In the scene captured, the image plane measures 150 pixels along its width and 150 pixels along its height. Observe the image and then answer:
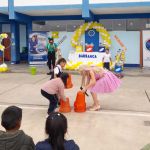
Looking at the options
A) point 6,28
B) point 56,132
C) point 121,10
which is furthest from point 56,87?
point 6,28

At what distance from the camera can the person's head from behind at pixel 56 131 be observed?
9.27ft

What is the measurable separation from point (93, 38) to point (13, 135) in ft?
57.1

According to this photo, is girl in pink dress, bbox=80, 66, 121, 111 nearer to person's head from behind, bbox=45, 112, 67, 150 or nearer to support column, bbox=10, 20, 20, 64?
person's head from behind, bbox=45, 112, 67, 150

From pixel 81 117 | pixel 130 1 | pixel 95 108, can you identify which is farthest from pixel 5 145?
pixel 130 1

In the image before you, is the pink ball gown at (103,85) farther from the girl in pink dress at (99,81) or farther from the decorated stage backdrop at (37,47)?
the decorated stage backdrop at (37,47)

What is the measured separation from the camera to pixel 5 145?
9.82ft

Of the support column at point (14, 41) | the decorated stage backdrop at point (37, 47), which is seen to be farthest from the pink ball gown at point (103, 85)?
the support column at point (14, 41)

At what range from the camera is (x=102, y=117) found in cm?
789

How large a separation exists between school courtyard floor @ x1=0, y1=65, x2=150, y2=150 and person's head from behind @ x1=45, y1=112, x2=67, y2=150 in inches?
119

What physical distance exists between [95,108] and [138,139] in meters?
2.47

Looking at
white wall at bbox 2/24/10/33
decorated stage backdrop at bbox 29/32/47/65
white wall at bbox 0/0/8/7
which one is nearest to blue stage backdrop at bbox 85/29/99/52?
decorated stage backdrop at bbox 29/32/47/65

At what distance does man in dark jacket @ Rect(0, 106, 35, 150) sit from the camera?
300 cm

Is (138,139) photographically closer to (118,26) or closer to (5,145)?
(5,145)

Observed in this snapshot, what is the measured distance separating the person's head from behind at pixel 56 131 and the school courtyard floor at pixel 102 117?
301cm
